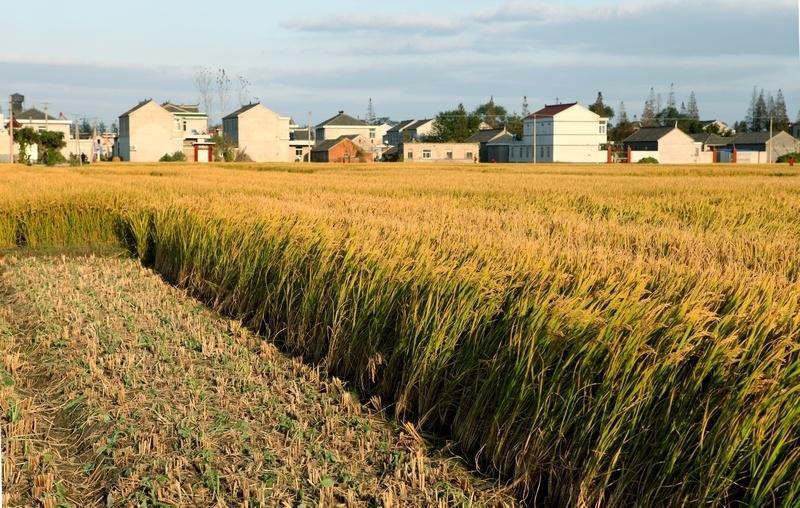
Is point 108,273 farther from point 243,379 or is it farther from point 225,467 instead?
point 225,467

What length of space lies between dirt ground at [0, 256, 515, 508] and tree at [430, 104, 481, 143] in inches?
4185

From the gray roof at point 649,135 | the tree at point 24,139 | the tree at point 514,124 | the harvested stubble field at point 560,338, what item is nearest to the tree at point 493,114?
the tree at point 514,124

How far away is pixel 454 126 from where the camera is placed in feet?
375

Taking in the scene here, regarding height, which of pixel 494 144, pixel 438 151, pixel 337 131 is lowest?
pixel 438 151

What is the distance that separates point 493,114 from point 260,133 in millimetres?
55189

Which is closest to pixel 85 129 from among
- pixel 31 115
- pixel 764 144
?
pixel 31 115

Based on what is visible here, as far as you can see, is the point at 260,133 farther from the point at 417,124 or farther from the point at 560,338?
the point at 560,338

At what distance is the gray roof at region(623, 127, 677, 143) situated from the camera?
90.6 metres

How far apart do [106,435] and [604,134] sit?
88.7m

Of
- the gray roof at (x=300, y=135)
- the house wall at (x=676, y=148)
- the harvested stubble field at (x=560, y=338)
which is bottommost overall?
the harvested stubble field at (x=560, y=338)

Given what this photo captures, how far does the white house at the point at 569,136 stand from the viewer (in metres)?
86.2

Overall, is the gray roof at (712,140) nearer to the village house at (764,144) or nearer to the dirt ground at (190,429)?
the village house at (764,144)

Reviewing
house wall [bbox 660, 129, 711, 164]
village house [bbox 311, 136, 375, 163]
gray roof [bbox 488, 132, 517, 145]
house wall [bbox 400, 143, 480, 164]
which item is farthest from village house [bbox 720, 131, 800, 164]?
village house [bbox 311, 136, 375, 163]

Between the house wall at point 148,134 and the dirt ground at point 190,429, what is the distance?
82.7m
